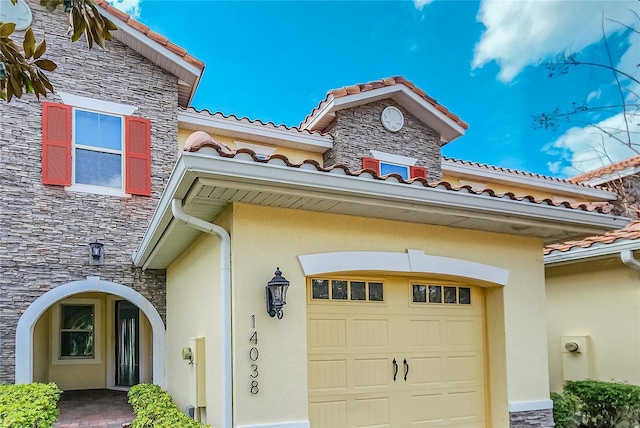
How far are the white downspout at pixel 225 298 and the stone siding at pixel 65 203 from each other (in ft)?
18.5

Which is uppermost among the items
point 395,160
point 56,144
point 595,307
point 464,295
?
point 395,160

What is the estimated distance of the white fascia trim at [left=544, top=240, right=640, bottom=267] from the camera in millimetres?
8867

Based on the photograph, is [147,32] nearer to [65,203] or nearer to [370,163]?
[65,203]

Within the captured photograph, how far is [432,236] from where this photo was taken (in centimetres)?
704

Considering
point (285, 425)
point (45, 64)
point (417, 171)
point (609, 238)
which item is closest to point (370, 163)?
point (417, 171)

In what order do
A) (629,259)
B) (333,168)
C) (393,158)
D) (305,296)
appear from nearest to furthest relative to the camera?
(333,168) < (305,296) < (629,259) < (393,158)

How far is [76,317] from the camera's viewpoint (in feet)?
47.3

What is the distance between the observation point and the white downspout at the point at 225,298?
5.50m

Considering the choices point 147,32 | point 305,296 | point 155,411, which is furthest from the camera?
point 147,32

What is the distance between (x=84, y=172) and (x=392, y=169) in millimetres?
7705

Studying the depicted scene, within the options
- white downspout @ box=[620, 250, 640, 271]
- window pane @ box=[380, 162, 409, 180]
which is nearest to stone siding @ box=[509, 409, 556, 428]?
white downspout @ box=[620, 250, 640, 271]

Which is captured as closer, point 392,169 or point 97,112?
point 97,112

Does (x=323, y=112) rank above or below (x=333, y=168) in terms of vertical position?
above

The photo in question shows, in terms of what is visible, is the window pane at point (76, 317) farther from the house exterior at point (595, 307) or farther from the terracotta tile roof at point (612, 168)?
the terracotta tile roof at point (612, 168)
